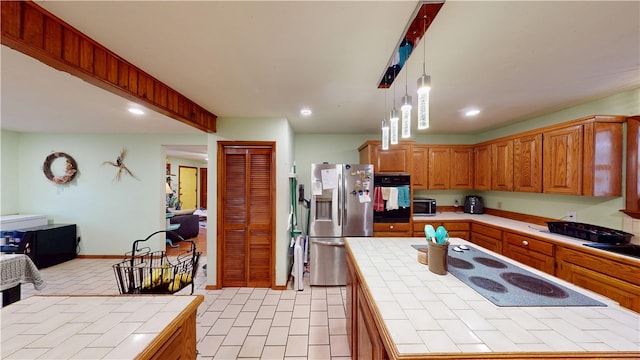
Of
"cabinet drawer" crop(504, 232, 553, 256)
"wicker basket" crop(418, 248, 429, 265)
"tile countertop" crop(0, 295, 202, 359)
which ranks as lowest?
"cabinet drawer" crop(504, 232, 553, 256)

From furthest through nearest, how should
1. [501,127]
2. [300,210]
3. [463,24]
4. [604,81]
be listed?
[300,210], [501,127], [604,81], [463,24]

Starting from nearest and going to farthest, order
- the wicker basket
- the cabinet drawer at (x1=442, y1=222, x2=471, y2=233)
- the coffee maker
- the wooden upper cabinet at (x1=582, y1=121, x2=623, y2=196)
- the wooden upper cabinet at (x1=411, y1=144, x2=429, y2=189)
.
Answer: the wicker basket, the wooden upper cabinet at (x1=582, y1=121, x2=623, y2=196), the cabinet drawer at (x1=442, y1=222, x2=471, y2=233), the wooden upper cabinet at (x1=411, y1=144, x2=429, y2=189), the coffee maker

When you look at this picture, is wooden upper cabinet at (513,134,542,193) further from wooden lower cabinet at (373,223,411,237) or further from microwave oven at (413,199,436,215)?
wooden lower cabinet at (373,223,411,237)

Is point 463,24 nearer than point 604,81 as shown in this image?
Yes

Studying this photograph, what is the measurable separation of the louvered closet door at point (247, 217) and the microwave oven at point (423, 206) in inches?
96.0

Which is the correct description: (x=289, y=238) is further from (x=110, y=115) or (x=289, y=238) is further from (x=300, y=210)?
(x=110, y=115)

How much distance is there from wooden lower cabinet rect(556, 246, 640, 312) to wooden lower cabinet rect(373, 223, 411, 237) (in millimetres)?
1602

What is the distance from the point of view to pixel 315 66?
5.53ft

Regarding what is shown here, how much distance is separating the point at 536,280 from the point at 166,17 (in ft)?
8.33

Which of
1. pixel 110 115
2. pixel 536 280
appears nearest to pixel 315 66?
pixel 536 280

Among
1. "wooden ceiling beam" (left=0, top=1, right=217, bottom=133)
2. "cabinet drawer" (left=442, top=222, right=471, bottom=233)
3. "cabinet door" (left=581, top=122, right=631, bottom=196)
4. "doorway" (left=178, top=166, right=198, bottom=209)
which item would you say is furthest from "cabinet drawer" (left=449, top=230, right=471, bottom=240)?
"doorway" (left=178, top=166, right=198, bottom=209)

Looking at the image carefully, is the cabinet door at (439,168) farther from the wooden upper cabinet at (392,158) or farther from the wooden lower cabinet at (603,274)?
the wooden lower cabinet at (603,274)

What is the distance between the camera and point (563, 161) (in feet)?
8.23

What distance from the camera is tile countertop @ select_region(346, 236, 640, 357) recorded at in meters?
0.79
